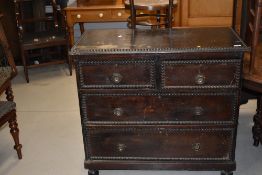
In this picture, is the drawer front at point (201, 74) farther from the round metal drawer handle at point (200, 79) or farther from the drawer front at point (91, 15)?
the drawer front at point (91, 15)

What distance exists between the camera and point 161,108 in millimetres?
2314

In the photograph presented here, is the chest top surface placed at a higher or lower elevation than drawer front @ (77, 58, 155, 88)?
higher

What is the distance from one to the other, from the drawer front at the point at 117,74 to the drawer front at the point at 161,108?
9 centimetres

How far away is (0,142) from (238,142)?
2033 mm

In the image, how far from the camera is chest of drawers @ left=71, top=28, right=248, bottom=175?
7.18 ft

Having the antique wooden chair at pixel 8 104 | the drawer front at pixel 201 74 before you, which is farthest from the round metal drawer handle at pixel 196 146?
the antique wooden chair at pixel 8 104

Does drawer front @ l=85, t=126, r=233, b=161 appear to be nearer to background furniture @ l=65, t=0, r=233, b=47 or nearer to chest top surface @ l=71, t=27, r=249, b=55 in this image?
chest top surface @ l=71, t=27, r=249, b=55

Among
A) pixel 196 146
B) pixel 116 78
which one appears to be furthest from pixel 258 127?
pixel 116 78

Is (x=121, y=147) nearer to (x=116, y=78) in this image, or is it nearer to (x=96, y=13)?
(x=116, y=78)

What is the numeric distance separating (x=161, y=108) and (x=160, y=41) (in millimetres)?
437

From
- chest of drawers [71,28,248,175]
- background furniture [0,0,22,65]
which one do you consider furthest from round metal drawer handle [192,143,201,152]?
background furniture [0,0,22,65]

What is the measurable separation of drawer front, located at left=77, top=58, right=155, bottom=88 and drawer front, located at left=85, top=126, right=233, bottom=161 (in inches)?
12.4

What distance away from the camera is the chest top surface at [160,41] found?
2.16 meters

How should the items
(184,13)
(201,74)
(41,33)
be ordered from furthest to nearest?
(41,33) → (184,13) → (201,74)
